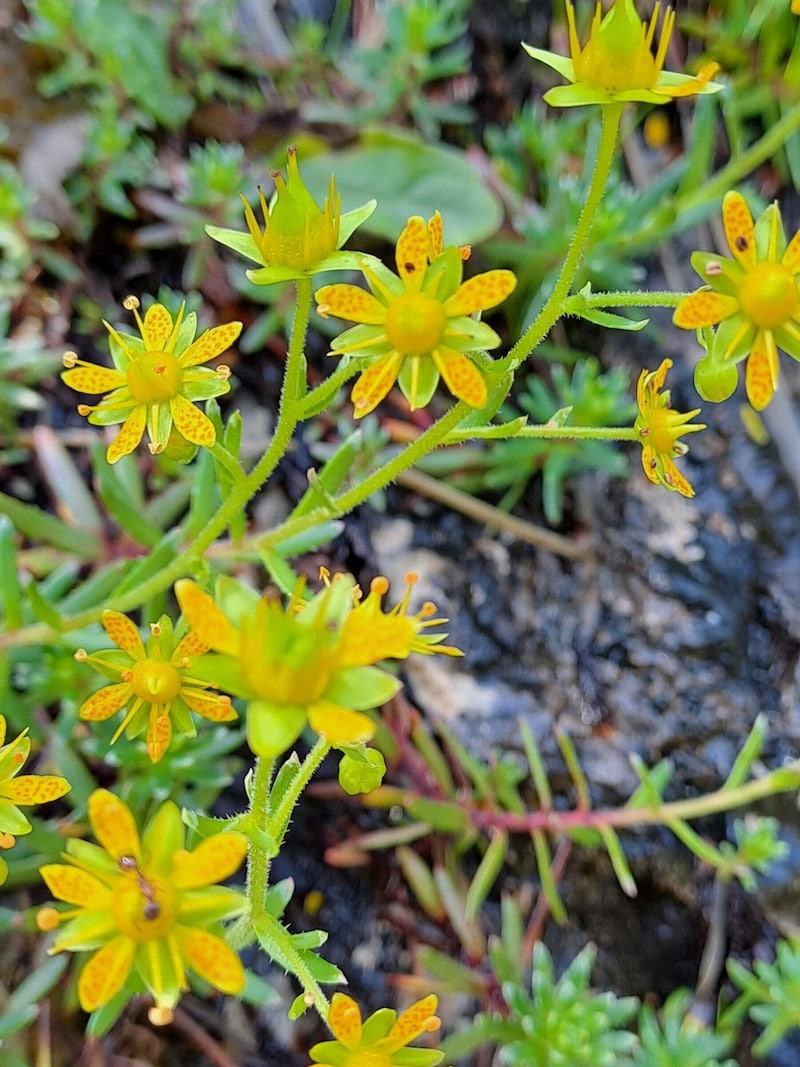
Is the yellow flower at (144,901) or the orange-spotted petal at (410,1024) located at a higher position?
the yellow flower at (144,901)

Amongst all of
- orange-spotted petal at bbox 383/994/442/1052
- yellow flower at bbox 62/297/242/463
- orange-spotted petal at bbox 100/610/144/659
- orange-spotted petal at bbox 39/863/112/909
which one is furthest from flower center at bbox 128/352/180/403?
orange-spotted petal at bbox 383/994/442/1052

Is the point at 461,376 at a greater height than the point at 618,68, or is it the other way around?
the point at 618,68

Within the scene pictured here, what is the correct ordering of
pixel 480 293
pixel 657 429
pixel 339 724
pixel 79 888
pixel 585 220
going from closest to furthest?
pixel 339 724, pixel 79 888, pixel 480 293, pixel 585 220, pixel 657 429

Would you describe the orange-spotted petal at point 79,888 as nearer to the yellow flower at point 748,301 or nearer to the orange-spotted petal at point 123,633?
the orange-spotted petal at point 123,633

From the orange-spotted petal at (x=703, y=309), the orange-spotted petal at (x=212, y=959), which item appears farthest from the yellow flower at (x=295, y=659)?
the orange-spotted petal at (x=703, y=309)

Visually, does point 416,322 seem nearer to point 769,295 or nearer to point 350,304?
point 350,304

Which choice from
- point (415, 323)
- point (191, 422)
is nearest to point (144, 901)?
point (191, 422)

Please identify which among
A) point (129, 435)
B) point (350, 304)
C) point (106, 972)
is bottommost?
point (106, 972)

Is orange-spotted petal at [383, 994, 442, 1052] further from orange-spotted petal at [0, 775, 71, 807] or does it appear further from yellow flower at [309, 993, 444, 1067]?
orange-spotted petal at [0, 775, 71, 807]
